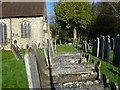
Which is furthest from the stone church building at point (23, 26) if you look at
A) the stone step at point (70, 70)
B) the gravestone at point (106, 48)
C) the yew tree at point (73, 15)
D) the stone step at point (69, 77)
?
the stone step at point (69, 77)

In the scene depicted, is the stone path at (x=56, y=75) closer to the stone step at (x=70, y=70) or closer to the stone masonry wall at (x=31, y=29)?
the stone step at (x=70, y=70)

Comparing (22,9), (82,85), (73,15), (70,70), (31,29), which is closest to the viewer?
(82,85)

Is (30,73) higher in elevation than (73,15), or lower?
lower

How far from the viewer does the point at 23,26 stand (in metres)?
33.1

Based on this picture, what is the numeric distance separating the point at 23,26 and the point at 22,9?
317cm

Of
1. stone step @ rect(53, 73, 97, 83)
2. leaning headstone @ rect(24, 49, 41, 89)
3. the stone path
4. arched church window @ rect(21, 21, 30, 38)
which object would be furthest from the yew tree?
leaning headstone @ rect(24, 49, 41, 89)

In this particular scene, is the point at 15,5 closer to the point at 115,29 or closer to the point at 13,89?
the point at 115,29

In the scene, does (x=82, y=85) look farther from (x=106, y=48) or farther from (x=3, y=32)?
(x=3, y=32)

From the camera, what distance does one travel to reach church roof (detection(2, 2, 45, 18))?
1282 inches

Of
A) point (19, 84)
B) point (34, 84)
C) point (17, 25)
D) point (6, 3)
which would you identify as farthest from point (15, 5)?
point (34, 84)

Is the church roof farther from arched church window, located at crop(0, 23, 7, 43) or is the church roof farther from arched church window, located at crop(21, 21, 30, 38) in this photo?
arched church window, located at crop(0, 23, 7, 43)

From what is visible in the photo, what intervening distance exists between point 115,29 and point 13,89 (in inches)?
1027

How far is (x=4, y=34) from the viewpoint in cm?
3344

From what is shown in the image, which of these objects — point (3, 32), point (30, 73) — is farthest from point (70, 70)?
point (3, 32)
